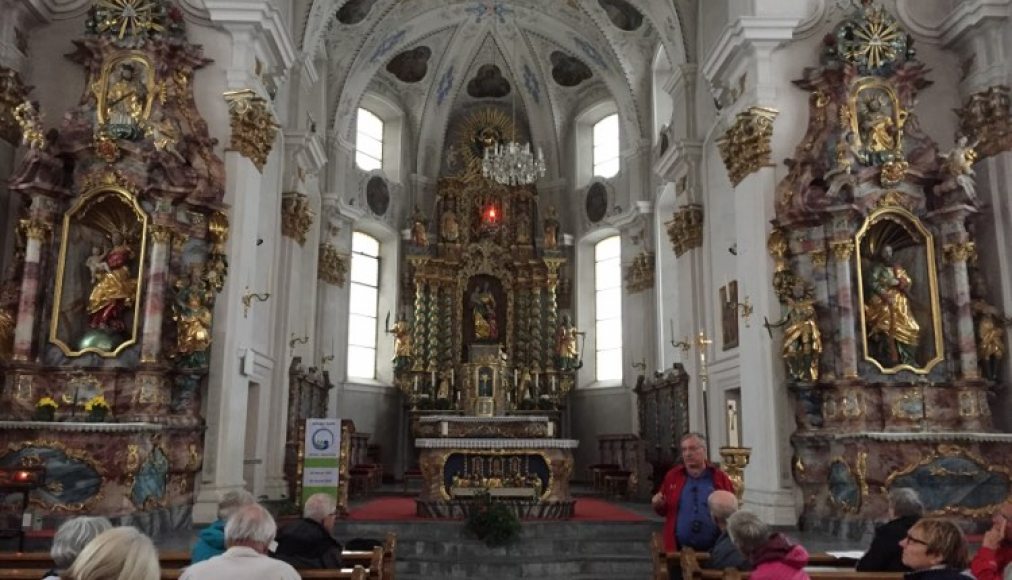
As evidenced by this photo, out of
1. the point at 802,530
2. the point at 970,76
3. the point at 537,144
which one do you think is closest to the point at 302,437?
the point at 802,530

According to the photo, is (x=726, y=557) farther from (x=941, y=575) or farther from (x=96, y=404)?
(x=96, y=404)

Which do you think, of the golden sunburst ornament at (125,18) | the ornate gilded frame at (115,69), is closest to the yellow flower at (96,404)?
the ornate gilded frame at (115,69)

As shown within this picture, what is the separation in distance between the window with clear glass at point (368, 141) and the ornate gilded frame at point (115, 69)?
10.4 m

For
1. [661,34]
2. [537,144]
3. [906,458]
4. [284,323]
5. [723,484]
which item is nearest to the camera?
[723,484]

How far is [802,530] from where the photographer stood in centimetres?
1075

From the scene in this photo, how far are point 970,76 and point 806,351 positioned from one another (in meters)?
4.84

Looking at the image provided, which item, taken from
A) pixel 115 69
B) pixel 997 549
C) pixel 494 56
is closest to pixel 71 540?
pixel 997 549

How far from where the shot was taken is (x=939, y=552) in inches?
135

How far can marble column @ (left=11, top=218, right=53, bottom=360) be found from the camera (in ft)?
33.9

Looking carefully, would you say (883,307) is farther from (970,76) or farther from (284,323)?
(284,323)

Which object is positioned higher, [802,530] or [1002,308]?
[1002,308]

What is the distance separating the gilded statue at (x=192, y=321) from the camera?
10.6 m

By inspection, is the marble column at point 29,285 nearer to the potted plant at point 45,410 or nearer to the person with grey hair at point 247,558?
the potted plant at point 45,410

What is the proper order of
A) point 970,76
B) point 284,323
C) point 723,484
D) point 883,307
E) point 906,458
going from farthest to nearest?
point 284,323
point 970,76
point 883,307
point 906,458
point 723,484
